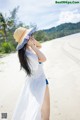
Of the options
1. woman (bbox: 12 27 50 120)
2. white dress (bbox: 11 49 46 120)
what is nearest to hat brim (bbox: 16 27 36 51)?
woman (bbox: 12 27 50 120)

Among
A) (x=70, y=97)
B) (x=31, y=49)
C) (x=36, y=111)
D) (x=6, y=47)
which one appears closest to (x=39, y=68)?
(x=31, y=49)

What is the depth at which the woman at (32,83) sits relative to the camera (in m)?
4.12

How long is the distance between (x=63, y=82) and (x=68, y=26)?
354 ft

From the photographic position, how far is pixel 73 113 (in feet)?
17.9

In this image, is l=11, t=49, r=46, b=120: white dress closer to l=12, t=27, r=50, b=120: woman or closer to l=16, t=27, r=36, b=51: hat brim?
l=12, t=27, r=50, b=120: woman

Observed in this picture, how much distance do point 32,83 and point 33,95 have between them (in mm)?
164

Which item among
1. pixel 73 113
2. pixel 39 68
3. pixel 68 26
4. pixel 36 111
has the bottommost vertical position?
pixel 68 26

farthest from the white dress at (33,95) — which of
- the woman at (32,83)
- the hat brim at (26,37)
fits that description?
the hat brim at (26,37)

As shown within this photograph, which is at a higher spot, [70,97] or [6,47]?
[70,97]

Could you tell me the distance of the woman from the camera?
13.5 feet

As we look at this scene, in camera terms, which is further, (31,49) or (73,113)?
(73,113)

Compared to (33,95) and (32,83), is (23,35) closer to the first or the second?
(32,83)

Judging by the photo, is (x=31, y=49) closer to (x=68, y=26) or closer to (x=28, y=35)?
(x=28, y=35)

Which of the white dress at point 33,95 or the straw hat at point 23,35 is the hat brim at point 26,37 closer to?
the straw hat at point 23,35
